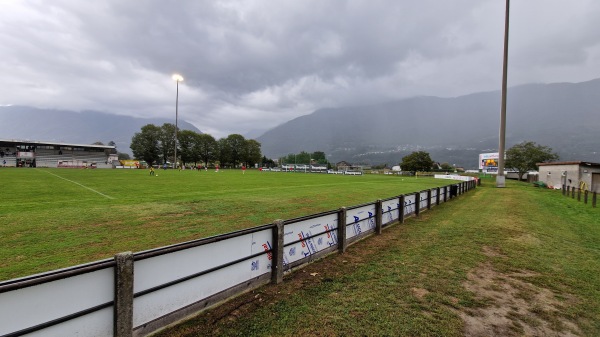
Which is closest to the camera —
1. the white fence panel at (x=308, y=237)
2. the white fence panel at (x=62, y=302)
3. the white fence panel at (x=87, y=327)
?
the white fence panel at (x=62, y=302)

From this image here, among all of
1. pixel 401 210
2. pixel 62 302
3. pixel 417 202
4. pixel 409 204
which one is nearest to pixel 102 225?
pixel 62 302

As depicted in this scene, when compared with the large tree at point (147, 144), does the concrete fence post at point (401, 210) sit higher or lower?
lower

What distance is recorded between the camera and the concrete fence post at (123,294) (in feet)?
9.39

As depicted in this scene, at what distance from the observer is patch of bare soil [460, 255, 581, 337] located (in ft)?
12.3

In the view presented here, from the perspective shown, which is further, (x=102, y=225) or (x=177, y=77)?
(x=177, y=77)

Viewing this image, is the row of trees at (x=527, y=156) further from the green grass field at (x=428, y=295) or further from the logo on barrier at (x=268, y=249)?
the logo on barrier at (x=268, y=249)

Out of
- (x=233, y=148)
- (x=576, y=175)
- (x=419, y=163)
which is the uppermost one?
(x=233, y=148)

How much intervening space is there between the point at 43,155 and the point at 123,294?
103m

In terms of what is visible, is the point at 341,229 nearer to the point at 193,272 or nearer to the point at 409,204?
the point at 193,272

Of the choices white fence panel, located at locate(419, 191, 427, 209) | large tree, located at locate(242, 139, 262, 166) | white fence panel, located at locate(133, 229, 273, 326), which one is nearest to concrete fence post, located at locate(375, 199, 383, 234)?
white fence panel, located at locate(133, 229, 273, 326)

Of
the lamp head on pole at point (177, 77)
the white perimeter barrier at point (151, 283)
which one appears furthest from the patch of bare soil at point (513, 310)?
the lamp head on pole at point (177, 77)

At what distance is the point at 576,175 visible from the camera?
3231 cm

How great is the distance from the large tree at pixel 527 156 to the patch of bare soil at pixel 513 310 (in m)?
70.2

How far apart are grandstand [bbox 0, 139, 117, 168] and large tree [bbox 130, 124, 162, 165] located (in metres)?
13.8
